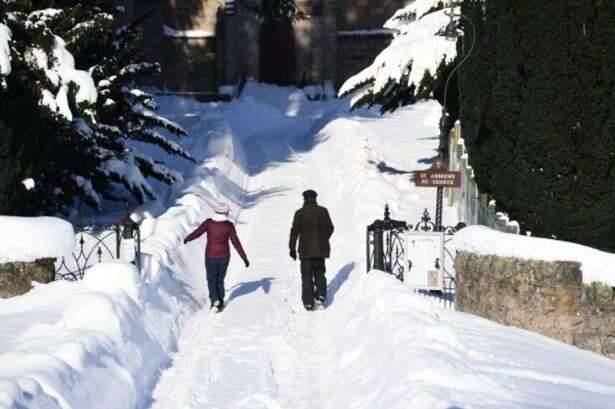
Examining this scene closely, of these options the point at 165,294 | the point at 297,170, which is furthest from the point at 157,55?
the point at 165,294

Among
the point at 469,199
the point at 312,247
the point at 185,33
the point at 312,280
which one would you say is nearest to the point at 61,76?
the point at 312,247

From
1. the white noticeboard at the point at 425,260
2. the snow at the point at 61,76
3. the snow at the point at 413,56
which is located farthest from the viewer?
the snow at the point at 413,56

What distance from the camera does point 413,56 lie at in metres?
21.5

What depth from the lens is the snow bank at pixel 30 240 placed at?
13102 mm

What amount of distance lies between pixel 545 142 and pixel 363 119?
81.7 ft

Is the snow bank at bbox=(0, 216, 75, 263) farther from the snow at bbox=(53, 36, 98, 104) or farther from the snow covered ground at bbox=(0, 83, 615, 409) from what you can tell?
the snow at bbox=(53, 36, 98, 104)

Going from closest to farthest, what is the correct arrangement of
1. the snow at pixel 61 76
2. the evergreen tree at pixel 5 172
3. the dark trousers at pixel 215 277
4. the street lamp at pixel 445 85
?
1. the dark trousers at pixel 215 277
2. the evergreen tree at pixel 5 172
3. the street lamp at pixel 445 85
4. the snow at pixel 61 76

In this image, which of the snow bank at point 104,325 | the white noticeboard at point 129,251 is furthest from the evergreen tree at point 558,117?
the white noticeboard at point 129,251

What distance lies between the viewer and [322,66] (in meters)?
47.1

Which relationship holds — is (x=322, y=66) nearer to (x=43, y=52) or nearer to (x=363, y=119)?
(x=363, y=119)

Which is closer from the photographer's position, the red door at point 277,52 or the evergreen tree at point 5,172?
the evergreen tree at point 5,172

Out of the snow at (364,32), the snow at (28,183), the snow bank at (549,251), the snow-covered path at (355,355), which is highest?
the snow at (364,32)

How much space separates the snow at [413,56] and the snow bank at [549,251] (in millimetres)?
8736

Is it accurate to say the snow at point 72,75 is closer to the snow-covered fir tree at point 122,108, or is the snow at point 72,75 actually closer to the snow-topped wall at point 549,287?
the snow-covered fir tree at point 122,108
